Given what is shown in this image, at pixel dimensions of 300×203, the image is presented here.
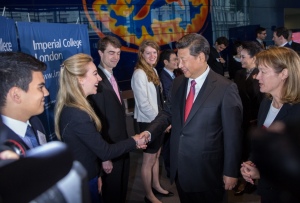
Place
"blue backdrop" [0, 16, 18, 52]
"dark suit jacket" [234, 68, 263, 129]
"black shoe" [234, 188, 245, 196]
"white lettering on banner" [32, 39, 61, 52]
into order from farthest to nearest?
"black shoe" [234, 188, 245, 196] → "dark suit jacket" [234, 68, 263, 129] → "white lettering on banner" [32, 39, 61, 52] → "blue backdrop" [0, 16, 18, 52]

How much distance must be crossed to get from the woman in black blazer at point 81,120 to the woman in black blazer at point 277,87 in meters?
0.86

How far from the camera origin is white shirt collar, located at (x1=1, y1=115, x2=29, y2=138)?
→ 1278 millimetres

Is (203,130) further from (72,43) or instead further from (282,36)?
(282,36)

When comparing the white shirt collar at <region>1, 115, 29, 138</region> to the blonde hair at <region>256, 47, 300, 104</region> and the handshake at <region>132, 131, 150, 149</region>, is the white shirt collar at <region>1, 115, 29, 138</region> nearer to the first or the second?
the handshake at <region>132, 131, 150, 149</region>

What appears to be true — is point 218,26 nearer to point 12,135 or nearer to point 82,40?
point 82,40

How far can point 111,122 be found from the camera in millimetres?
2631

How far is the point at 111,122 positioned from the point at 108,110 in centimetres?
10

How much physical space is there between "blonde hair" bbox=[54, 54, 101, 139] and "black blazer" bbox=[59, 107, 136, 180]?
4cm

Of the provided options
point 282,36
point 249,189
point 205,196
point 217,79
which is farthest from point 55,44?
point 282,36

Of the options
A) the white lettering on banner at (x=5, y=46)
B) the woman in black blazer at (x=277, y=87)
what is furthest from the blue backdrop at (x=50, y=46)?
the woman in black blazer at (x=277, y=87)

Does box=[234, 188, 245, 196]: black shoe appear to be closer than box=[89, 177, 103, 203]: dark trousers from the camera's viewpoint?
No

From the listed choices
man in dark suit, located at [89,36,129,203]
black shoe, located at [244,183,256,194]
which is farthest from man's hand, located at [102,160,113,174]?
black shoe, located at [244,183,256,194]

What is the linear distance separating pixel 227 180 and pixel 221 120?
0.38m

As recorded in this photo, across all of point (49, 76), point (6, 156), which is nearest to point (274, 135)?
point (6, 156)
